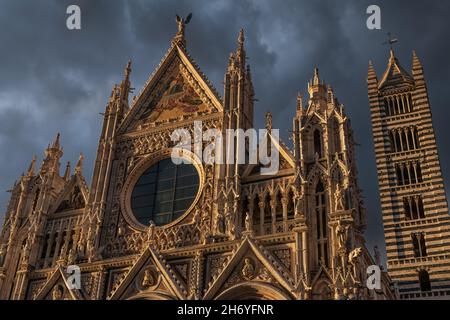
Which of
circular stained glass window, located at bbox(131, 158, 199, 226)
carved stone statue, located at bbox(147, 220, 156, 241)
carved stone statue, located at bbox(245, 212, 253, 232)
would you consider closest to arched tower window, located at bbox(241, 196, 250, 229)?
carved stone statue, located at bbox(245, 212, 253, 232)

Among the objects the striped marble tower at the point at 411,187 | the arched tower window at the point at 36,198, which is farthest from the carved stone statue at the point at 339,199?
the striped marble tower at the point at 411,187

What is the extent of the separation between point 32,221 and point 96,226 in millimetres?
3329

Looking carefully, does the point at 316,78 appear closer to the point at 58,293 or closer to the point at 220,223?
the point at 220,223

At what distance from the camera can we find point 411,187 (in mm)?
37156

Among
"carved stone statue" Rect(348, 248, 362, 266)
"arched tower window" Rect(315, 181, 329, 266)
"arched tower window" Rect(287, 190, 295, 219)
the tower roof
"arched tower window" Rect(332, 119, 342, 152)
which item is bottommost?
"carved stone statue" Rect(348, 248, 362, 266)

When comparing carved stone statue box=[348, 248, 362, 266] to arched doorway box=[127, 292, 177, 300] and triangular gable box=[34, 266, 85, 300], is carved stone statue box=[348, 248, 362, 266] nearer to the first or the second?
arched doorway box=[127, 292, 177, 300]

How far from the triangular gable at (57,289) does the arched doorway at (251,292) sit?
584 centimetres

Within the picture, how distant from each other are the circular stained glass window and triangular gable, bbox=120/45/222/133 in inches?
101

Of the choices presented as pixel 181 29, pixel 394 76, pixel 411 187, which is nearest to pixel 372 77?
pixel 394 76

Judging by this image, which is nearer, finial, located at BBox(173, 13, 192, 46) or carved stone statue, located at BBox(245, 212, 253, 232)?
carved stone statue, located at BBox(245, 212, 253, 232)

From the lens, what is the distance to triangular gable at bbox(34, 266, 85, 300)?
22531 mm

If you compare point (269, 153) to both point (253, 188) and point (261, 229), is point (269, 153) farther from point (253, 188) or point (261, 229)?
point (261, 229)
